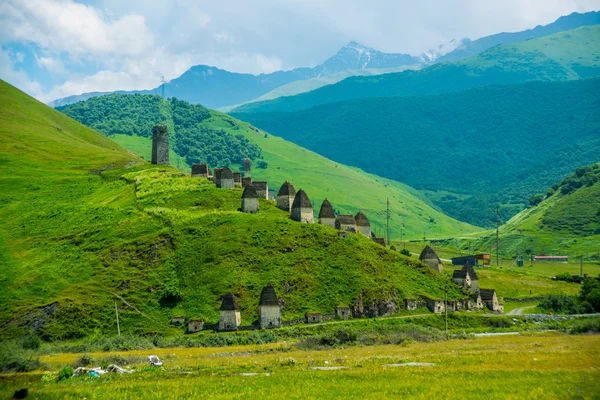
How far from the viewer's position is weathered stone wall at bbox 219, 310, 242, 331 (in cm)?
9300

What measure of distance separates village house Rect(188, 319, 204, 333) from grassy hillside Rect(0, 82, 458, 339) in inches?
88.4

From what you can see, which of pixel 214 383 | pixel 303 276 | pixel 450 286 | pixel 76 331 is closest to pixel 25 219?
pixel 76 331

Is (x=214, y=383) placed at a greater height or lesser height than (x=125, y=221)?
lesser

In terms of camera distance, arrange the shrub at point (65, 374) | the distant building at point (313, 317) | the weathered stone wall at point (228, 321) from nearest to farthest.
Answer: the shrub at point (65, 374) < the weathered stone wall at point (228, 321) < the distant building at point (313, 317)

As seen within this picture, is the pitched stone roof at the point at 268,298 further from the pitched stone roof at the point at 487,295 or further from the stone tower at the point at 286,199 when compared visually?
the pitched stone roof at the point at 487,295

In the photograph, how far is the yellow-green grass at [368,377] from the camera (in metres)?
38.9

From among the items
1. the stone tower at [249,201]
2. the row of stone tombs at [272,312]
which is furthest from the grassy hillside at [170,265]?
the stone tower at [249,201]

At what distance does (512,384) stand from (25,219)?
388 ft

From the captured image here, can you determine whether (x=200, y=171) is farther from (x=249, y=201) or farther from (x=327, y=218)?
(x=327, y=218)

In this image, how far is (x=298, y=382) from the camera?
44.6m

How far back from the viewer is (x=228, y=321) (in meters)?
93.2

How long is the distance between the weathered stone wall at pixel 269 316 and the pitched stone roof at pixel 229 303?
3.42m

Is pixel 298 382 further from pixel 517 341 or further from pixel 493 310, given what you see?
pixel 493 310

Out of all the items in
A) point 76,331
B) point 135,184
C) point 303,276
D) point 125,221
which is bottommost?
point 76,331
